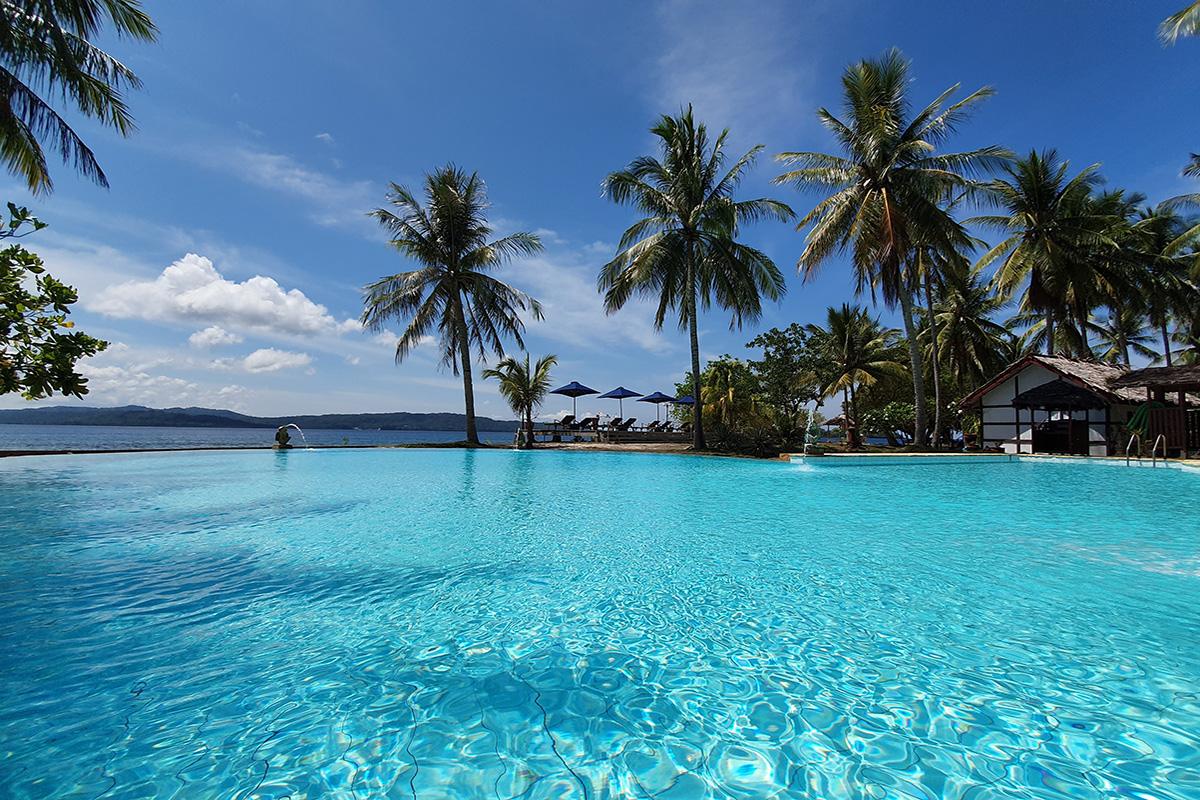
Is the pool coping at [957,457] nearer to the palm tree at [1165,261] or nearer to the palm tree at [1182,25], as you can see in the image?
the palm tree at [1182,25]

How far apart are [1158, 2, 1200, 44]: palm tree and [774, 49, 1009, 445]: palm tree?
3740 mm

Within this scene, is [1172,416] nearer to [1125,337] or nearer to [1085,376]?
[1085,376]

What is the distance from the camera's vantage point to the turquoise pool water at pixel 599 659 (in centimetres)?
185

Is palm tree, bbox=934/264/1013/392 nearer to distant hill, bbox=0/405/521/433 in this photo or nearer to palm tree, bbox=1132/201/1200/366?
palm tree, bbox=1132/201/1200/366

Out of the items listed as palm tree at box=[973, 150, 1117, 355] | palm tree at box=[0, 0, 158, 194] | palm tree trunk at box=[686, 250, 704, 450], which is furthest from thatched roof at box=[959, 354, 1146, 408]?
palm tree at box=[0, 0, 158, 194]

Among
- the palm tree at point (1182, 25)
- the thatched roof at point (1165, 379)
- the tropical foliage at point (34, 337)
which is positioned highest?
the palm tree at point (1182, 25)

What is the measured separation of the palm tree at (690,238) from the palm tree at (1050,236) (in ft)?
30.6

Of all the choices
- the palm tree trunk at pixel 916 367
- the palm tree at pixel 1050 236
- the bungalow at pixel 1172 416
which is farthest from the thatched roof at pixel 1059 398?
the palm tree at pixel 1050 236

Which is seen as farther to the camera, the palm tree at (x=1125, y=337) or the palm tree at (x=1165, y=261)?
the palm tree at (x=1125, y=337)

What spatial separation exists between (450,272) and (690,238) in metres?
9.75

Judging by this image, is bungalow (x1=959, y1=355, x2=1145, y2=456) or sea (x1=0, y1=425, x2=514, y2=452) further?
sea (x1=0, y1=425, x2=514, y2=452)

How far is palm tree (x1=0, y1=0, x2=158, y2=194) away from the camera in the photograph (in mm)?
9180

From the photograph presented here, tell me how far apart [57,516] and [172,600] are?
4763 mm

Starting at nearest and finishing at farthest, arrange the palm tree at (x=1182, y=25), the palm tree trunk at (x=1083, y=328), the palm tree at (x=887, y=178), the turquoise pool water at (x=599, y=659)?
the turquoise pool water at (x=599, y=659) → the palm tree at (x=1182, y=25) → the palm tree at (x=887, y=178) → the palm tree trunk at (x=1083, y=328)
